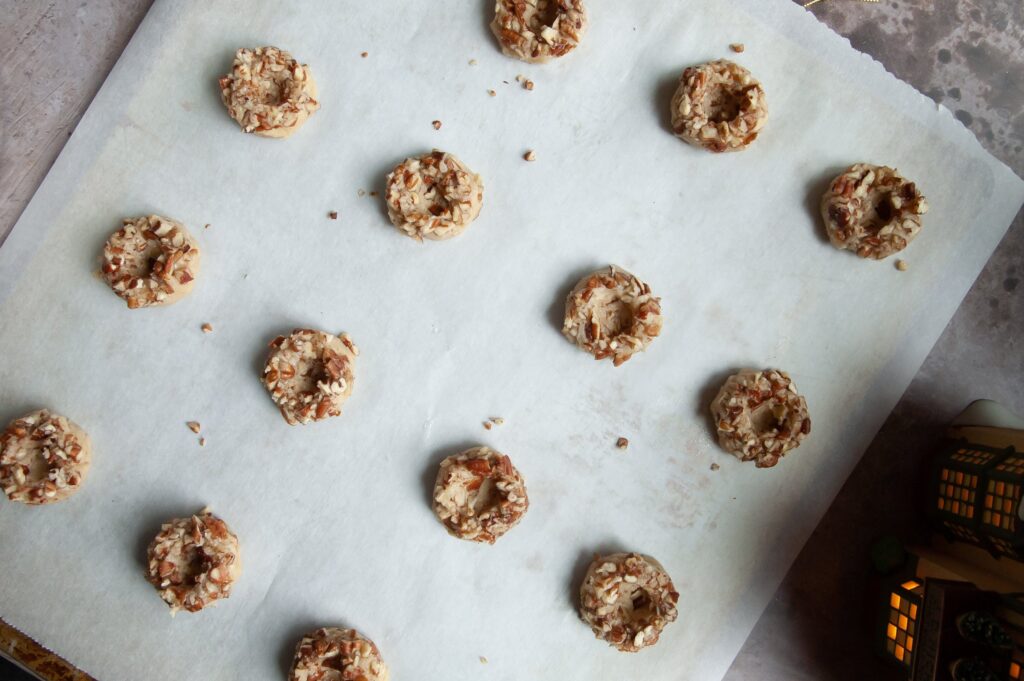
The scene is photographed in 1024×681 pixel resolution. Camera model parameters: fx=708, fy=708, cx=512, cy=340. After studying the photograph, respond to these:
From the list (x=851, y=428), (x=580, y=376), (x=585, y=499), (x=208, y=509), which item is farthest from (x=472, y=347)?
(x=851, y=428)

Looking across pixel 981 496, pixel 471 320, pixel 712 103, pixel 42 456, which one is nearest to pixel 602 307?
pixel 471 320

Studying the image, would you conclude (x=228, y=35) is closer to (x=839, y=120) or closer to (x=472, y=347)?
(x=472, y=347)

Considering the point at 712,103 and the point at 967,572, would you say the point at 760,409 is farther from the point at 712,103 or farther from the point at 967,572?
the point at 712,103

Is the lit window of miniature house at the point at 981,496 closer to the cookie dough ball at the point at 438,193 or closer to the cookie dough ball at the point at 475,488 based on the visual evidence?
the cookie dough ball at the point at 475,488

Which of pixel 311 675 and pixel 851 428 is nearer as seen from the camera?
pixel 311 675

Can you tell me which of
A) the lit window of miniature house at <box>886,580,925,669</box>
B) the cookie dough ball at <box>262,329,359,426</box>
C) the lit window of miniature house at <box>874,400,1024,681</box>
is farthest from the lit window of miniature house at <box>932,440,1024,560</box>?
the cookie dough ball at <box>262,329,359,426</box>

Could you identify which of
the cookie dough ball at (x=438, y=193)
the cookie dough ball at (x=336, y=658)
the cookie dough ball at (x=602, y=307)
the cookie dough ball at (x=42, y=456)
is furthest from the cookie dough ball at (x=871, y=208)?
the cookie dough ball at (x=42, y=456)
